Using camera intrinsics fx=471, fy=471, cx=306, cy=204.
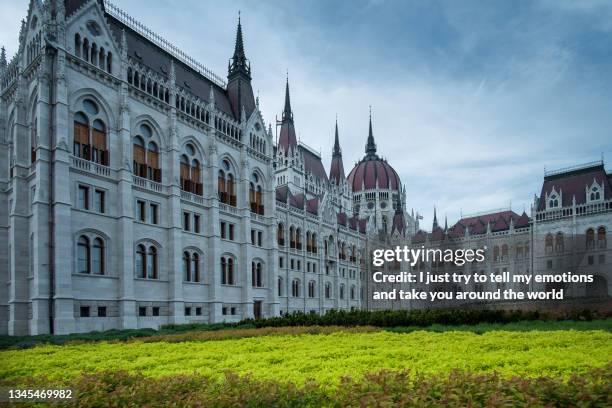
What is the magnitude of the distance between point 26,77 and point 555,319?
3737 cm

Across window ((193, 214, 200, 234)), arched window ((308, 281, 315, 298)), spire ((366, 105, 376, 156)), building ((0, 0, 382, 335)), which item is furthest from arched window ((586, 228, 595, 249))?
spire ((366, 105, 376, 156))

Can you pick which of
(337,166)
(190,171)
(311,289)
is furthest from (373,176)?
(190,171)

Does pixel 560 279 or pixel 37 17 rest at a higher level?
pixel 37 17

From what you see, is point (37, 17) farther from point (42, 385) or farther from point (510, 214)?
point (510, 214)

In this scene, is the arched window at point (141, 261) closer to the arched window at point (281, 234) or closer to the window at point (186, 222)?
the window at point (186, 222)

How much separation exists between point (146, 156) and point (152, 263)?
8457 millimetres

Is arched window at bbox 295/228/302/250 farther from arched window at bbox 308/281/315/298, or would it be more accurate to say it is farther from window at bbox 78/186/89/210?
window at bbox 78/186/89/210

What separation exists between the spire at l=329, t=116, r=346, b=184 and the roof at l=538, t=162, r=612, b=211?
41.0 m

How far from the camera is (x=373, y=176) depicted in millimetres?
109000

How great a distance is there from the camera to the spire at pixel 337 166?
10109 cm

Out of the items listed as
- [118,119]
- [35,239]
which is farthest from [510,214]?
[35,239]

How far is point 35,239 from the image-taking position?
29.2 metres

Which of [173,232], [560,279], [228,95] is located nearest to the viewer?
[173,232]

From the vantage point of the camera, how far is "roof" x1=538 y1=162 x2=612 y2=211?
67169 millimetres
